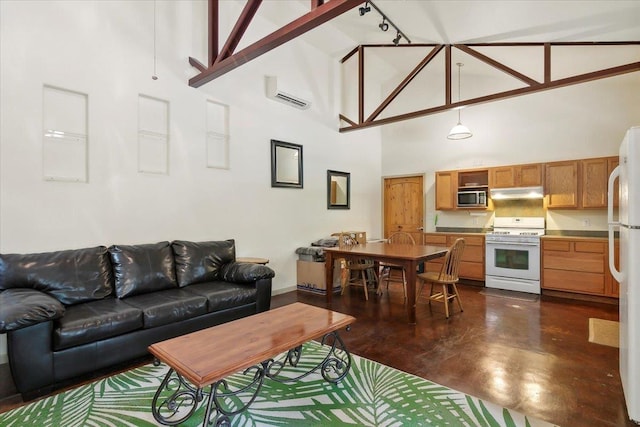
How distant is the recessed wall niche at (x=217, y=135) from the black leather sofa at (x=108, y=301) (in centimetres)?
118

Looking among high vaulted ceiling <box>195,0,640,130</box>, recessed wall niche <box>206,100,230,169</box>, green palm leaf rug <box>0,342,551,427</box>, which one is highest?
high vaulted ceiling <box>195,0,640,130</box>

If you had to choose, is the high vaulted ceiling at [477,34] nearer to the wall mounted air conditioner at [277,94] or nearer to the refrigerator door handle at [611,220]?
the wall mounted air conditioner at [277,94]

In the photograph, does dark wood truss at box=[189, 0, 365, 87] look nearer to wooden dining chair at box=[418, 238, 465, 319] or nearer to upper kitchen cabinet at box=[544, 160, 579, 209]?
wooden dining chair at box=[418, 238, 465, 319]

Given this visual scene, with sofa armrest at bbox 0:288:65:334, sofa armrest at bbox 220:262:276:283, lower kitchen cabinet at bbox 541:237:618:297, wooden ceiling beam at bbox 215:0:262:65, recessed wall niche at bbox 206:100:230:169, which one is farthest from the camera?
lower kitchen cabinet at bbox 541:237:618:297

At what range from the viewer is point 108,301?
2.84m

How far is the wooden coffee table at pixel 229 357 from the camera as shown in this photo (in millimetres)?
1657

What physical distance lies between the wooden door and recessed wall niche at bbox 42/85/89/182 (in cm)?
559

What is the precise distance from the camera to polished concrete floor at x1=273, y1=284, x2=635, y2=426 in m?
2.14

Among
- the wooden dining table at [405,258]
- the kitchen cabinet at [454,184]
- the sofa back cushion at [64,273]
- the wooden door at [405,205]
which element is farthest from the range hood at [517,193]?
the sofa back cushion at [64,273]

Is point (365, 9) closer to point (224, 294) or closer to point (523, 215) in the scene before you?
point (224, 294)

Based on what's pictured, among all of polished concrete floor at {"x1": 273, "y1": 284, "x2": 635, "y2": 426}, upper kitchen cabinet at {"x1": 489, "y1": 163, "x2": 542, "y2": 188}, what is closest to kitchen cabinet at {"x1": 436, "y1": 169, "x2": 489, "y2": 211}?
upper kitchen cabinet at {"x1": 489, "y1": 163, "x2": 542, "y2": 188}

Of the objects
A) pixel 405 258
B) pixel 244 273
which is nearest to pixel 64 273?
pixel 244 273

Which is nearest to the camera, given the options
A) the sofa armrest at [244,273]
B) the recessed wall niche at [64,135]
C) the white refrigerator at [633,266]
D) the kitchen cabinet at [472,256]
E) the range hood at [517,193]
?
the white refrigerator at [633,266]

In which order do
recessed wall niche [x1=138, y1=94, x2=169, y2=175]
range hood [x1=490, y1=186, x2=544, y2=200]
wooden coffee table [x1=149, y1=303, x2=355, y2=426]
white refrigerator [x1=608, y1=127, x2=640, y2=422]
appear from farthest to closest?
range hood [x1=490, y1=186, x2=544, y2=200] < recessed wall niche [x1=138, y1=94, x2=169, y2=175] < white refrigerator [x1=608, y1=127, x2=640, y2=422] < wooden coffee table [x1=149, y1=303, x2=355, y2=426]
